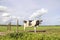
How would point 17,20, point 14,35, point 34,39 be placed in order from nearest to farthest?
point 34,39
point 14,35
point 17,20

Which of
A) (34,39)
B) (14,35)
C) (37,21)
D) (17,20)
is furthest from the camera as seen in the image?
(37,21)

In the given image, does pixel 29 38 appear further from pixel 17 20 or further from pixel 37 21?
pixel 37 21

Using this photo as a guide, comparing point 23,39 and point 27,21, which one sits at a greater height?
point 27,21

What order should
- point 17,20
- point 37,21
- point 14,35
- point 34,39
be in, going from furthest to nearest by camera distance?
point 37,21 < point 17,20 < point 14,35 < point 34,39

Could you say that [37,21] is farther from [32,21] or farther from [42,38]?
[42,38]

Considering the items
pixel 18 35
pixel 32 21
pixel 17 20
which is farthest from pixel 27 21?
pixel 18 35

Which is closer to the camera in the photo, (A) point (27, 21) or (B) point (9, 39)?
(B) point (9, 39)

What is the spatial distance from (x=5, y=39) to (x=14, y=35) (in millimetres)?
1716

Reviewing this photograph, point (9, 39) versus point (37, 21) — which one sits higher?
point (37, 21)

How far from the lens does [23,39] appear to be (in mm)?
18469

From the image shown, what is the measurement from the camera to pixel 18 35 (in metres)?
20.6

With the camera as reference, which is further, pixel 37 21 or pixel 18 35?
pixel 37 21

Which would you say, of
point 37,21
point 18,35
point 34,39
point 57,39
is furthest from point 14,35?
point 37,21

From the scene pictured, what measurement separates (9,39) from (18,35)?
2.23 meters
